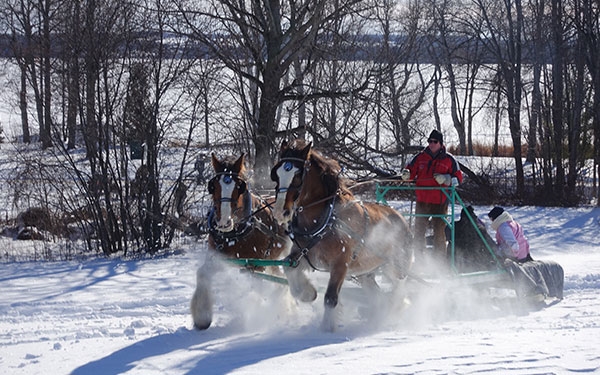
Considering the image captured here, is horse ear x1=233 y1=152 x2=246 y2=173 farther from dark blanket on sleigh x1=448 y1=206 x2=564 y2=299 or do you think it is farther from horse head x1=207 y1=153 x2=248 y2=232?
dark blanket on sleigh x1=448 y1=206 x2=564 y2=299

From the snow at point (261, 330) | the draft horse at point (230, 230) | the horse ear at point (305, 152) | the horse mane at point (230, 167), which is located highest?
the horse ear at point (305, 152)

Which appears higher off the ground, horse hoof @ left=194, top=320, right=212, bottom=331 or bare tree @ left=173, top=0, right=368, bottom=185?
bare tree @ left=173, top=0, right=368, bottom=185

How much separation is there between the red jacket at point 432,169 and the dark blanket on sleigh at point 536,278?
4.07 ft

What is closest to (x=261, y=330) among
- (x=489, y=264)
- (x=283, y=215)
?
(x=283, y=215)

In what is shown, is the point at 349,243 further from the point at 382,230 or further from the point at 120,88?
the point at 120,88

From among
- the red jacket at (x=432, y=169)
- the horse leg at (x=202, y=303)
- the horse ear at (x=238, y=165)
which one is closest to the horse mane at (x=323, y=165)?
the horse ear at (x=238, y=165)

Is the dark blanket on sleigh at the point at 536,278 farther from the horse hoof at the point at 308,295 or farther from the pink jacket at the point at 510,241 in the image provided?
the horse hoof at the point at 308,295

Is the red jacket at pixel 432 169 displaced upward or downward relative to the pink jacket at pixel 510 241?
upward

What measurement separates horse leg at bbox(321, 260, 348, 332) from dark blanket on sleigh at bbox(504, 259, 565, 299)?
2784 mm

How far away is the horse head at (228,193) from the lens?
7.23 m

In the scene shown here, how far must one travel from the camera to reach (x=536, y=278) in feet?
29.8

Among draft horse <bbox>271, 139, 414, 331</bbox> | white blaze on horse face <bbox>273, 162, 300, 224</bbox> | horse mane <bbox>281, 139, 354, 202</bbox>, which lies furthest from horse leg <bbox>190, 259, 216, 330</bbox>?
horse mane <bbox>281, 139, 354, 202</bbox>

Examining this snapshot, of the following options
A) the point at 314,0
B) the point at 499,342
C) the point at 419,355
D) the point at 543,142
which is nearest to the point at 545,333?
the point at 499,342

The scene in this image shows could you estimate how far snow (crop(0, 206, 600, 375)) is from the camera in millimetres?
5844
